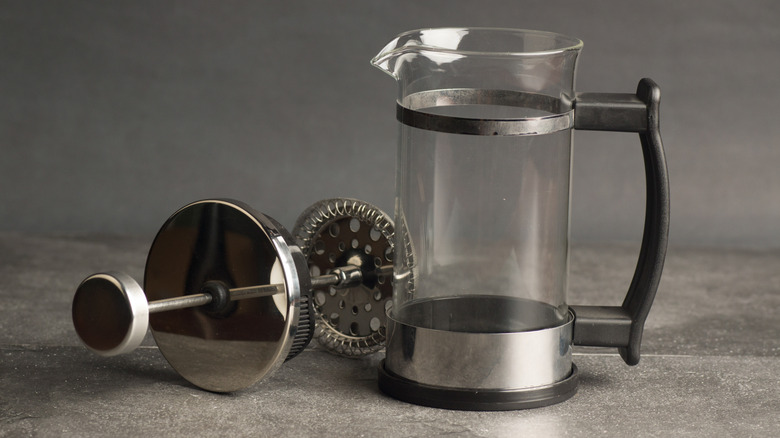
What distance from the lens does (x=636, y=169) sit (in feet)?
8.62

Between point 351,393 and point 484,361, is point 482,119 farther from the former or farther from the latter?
point 351,393

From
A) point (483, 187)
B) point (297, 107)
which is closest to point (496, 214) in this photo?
point (483, 187)

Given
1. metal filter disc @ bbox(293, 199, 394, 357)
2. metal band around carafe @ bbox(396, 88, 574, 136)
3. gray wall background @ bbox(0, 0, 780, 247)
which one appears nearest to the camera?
metal band around carafe @ bbox(396, 88, 574, 136)

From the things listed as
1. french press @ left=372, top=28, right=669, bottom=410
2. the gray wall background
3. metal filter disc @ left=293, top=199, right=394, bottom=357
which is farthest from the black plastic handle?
the gray wall background

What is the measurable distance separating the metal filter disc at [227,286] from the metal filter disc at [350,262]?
157 mm

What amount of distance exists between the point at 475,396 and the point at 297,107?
155cm

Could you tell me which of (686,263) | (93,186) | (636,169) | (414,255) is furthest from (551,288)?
(93,186)

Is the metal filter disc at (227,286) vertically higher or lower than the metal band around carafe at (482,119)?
lower

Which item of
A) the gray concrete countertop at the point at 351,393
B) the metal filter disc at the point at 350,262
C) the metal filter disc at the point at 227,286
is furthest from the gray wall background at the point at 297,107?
the metal filter disc at the point at 227,286

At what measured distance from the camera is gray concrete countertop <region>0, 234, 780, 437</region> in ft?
3.75

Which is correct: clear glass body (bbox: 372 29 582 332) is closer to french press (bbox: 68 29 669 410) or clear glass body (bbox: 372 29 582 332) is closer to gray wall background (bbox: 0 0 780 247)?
french press (bbox: 68 29 669 410)

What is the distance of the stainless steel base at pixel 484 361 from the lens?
1.17 meters

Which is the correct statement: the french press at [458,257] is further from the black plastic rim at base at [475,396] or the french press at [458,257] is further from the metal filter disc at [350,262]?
the metal filter disc at [350,262]

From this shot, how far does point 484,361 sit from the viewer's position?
1.16 meters
